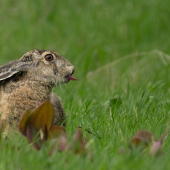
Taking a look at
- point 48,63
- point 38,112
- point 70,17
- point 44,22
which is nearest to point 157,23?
point 70,17

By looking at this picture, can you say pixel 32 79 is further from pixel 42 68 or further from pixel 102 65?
pixel 102 65

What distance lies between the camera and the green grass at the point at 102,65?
3.20 metres

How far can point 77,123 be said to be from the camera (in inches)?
174

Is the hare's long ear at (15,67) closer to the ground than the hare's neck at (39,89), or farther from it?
farther from it

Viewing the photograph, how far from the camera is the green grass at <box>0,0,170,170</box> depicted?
10.5 feet

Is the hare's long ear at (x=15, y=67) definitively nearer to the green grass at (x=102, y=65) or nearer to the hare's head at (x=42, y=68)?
the hare's head at (x=42, y=68)

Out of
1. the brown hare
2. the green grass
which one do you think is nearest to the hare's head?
the brown hare

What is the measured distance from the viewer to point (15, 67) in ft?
14.3

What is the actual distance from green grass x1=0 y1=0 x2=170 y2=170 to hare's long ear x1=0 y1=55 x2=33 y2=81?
2.32 ft

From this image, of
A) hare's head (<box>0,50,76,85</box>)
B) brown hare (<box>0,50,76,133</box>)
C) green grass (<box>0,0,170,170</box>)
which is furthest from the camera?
hare's head (<box>0,50,76,85</box>)

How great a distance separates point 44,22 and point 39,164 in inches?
276

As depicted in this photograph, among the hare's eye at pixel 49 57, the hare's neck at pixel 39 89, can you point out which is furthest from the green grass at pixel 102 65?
the hare's eye at pixel 49 57

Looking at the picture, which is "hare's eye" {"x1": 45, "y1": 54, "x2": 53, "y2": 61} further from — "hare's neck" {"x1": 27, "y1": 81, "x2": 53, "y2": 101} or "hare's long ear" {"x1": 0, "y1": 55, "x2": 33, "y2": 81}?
"hare's neck" {"x1": 27, "y1": 81, "x2": 53, "y2": 101}

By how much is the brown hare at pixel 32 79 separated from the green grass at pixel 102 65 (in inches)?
16.3
